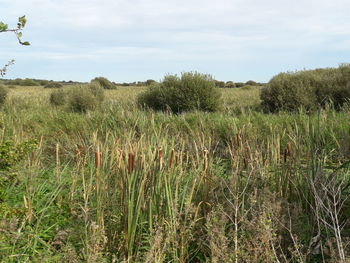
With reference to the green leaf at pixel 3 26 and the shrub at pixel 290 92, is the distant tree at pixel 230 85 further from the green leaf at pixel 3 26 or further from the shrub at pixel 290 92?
the green leaf at pixel 3 26

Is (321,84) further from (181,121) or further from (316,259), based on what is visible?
(316,259)

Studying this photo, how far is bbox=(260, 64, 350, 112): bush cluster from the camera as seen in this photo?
13930mm

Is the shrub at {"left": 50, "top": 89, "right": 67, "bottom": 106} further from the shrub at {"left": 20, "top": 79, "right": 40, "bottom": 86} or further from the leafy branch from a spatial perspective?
the shrub at {"left": 20, "top": 79, "right": 40, "bottom": 86}

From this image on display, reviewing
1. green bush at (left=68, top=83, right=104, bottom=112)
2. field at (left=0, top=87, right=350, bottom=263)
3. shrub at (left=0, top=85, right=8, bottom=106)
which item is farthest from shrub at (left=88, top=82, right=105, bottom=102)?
field at (left=0, top=87, right=350, bottom=263)

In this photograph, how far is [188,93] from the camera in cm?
1436

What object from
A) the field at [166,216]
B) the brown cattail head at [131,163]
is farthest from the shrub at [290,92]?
the brown cattail head at [131,163]

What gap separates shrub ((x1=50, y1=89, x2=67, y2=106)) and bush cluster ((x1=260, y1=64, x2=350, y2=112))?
9.19m

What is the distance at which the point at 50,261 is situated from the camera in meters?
2.72

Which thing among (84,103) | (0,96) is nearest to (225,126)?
(84,103)

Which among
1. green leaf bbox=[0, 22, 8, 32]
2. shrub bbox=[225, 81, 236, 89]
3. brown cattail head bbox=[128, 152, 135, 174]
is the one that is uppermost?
shrub bbox=[225, 81, 236, 89]

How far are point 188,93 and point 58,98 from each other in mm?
7930

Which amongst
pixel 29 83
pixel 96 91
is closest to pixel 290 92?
pixel 96 91

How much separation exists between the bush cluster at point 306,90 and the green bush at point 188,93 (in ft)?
6.82

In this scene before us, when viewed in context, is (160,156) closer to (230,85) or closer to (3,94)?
(3,94)
